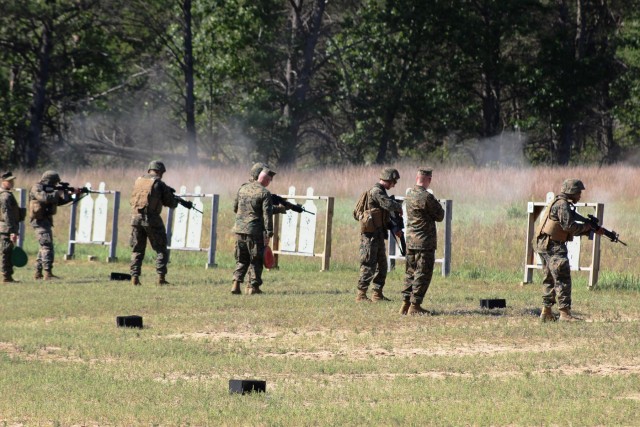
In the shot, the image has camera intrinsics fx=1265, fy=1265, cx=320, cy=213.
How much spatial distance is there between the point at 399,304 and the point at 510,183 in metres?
18.4

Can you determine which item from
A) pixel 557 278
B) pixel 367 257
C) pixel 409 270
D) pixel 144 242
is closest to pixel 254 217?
pixel 367 257

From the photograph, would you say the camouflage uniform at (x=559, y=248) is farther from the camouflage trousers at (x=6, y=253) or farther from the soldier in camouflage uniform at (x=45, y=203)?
the camouflage trousers at (x=6, y=253)

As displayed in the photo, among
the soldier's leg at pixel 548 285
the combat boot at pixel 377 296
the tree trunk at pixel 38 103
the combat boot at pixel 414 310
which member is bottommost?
the combat boot at pixel 414 310

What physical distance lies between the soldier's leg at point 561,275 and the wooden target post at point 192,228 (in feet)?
38.2

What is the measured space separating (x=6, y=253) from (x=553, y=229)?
431 inches

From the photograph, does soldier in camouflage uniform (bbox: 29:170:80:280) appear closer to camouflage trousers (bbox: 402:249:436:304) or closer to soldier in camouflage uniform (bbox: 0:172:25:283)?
soldier in camouflage uniform (bbox: 0:172:25:283)

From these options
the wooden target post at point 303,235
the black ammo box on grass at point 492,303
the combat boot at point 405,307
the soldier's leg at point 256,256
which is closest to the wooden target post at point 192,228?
the wooden target post at point 303,235

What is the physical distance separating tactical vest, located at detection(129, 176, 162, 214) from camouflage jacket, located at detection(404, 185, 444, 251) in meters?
6.03

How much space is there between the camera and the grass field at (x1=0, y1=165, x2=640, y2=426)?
9.62 metres

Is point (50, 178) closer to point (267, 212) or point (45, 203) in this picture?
point (45, 203)

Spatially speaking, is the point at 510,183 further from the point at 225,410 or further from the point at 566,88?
the point at 225,410

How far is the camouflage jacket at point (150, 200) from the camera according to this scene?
66.1 feet

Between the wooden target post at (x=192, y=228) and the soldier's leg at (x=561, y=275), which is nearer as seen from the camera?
the soldier's leg at (x=561, y=275)

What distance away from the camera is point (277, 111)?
51.2m
